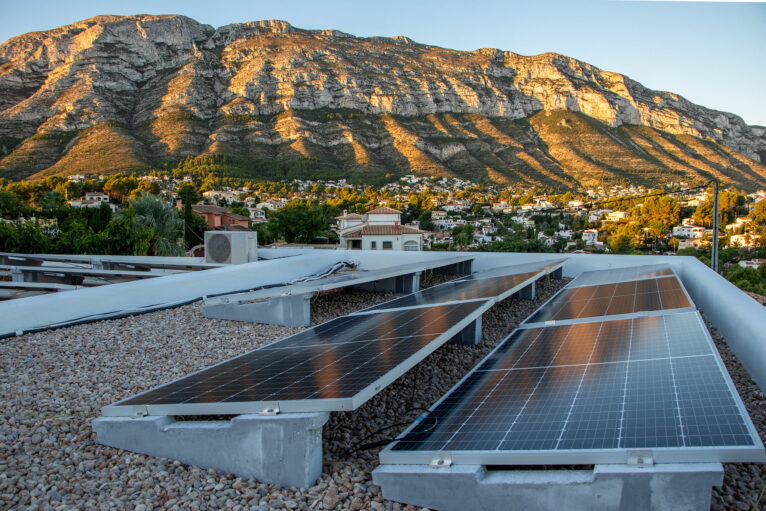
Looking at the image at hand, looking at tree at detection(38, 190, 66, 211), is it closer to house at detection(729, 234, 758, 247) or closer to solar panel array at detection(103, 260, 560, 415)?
solar panel array at detection(103, 260, 560, 415)

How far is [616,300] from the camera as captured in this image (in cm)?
863

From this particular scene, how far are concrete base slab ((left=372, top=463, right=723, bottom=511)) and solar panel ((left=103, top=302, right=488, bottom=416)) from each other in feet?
2.28

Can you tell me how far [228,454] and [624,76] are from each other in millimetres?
129382

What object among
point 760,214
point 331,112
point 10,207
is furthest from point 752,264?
point 331,112

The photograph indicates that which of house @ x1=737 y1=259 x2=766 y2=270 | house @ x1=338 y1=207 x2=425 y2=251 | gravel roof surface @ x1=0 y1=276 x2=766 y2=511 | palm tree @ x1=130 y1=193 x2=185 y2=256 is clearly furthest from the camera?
house @ x1=338 y1=207 x2=425 y2=251

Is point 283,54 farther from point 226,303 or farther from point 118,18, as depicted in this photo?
point 226,303

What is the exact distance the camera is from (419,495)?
347cm

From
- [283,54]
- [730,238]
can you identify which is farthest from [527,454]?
[283,54]

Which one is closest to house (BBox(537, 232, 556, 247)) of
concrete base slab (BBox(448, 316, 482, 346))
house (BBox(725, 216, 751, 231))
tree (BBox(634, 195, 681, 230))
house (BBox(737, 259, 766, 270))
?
tree (BBox(634, 195, 681, 230))

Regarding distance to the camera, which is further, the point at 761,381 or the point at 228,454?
the point at 761,381

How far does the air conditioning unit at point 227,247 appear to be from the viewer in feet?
53.3

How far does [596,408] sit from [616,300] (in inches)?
218

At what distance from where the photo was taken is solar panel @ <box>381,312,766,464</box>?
3.03 metres

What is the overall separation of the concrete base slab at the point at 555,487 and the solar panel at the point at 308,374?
696 mm
